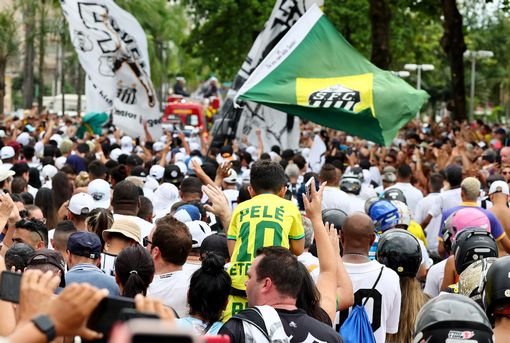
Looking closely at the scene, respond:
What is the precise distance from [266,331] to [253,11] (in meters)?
36.3

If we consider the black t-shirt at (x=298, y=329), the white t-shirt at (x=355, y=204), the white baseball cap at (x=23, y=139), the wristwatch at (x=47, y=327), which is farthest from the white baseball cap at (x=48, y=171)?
the wristwatch at (x=47, y=327)

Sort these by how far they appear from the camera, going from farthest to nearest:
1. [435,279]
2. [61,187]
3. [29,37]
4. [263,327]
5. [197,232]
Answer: [29,37], [61,187], [435,279], [197,232], [263,327]

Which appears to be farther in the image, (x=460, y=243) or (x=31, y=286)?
(x=460, y=243)

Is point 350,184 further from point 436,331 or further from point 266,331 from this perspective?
point 436,331

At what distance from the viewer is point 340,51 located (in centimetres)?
1459

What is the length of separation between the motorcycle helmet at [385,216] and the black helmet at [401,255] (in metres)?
2.01

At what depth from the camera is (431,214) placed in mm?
12305

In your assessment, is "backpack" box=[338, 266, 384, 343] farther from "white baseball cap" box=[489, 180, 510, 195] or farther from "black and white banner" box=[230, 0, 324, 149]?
"black and white banner" box=[230, 0, 324, 149]

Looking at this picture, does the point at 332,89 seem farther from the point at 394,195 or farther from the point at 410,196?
the point at 394,195

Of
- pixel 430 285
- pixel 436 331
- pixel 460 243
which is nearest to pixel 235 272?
pixel 460 243

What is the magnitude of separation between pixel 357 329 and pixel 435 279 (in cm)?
208

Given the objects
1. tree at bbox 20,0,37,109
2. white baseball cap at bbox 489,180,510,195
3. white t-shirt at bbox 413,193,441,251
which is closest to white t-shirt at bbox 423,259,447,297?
white baseball cap at bbox 489,180,510,195

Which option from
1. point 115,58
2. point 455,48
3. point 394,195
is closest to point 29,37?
point 455,48

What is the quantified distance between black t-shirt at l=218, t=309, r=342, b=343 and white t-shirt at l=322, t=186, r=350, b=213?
20.6 ft
